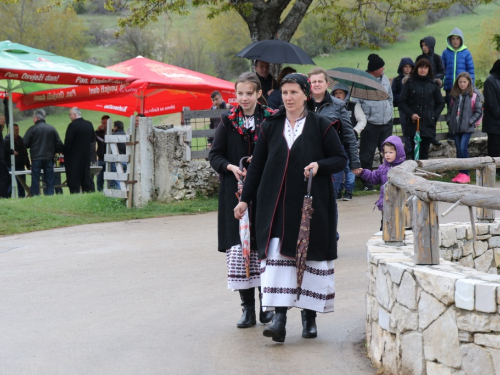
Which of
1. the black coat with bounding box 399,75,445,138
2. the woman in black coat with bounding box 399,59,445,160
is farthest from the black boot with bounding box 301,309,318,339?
the black coat with bounding box 399,75,445,138

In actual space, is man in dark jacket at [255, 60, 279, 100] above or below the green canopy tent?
below

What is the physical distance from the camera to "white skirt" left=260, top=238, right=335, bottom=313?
18.4 ft

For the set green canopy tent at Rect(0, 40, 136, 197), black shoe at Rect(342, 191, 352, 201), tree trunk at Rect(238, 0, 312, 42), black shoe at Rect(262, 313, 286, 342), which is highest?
tree trunk at Rect(238, 0, 312, 42)

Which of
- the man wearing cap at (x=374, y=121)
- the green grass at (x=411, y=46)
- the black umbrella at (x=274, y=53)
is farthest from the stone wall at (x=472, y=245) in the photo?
the green grass at (x=411, y=46)

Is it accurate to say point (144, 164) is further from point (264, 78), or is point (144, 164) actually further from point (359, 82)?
point (264, 78)

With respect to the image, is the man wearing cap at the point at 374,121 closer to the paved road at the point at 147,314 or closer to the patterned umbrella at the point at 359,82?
the patterned umbrella at the point at 359,82

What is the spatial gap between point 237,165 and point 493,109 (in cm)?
949

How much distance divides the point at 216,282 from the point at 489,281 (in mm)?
3848

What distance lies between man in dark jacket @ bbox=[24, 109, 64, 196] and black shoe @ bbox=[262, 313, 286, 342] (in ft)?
37.5

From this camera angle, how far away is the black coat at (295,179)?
5.61 metres

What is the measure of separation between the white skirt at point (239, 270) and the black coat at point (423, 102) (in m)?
8.68

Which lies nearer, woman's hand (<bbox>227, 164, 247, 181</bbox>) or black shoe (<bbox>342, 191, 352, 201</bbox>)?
woman's hand (<bbox>227, 164, 247, 181</bbox>)

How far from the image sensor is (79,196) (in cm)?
1437

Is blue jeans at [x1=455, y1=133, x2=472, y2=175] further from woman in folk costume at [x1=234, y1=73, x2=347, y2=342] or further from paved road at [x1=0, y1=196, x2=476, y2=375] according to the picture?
woman in folk costume at [x1=234, y1=73, x2=347, y2=342]
